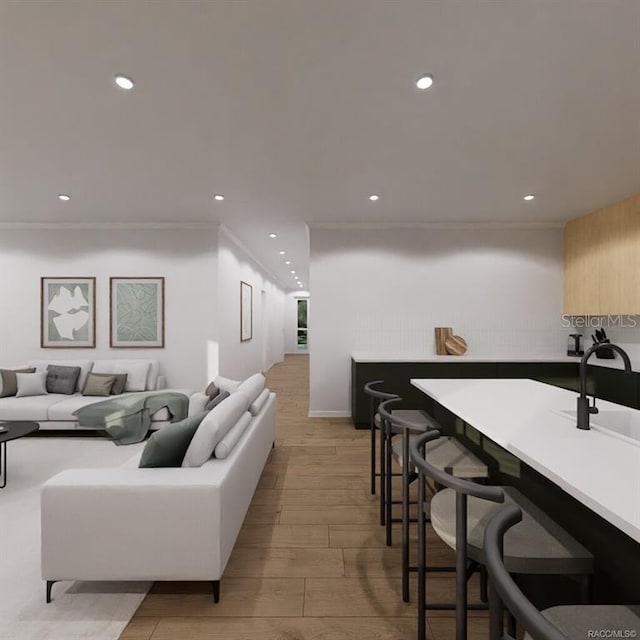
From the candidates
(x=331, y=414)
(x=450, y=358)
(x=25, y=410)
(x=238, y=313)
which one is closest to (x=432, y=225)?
(x=450, y=358)

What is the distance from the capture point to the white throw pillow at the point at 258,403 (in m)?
3.03

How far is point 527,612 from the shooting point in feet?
1.84

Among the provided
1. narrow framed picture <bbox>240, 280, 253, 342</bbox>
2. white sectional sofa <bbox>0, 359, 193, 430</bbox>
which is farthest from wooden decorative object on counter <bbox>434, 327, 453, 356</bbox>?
narrow framed picture <bbox>240, 280, 253, 342</bbox>

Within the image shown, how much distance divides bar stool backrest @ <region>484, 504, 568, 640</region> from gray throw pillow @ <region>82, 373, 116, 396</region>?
4754 mm

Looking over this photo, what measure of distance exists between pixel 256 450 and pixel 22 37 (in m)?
2.64

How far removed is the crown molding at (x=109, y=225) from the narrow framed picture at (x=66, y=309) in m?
0.71

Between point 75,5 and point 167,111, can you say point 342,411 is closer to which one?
point 167,111

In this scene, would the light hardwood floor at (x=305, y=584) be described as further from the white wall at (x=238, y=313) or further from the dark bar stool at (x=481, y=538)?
the white wall at (x=238, y=313)

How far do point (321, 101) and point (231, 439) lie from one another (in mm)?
2107

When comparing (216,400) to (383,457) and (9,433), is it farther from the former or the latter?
(9,433)

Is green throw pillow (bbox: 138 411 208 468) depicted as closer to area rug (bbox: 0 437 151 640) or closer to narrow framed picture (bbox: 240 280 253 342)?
A: area rug (bbox: 0 437 151 640)

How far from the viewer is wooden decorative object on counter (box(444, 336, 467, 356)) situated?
4961mm

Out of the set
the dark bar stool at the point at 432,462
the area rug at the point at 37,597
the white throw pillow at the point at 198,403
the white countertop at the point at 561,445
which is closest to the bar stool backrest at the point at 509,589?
the white countertop at the point at 561,445

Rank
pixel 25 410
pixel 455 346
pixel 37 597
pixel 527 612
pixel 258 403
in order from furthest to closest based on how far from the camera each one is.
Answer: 1. pixel 455 346
2. pixel 25 410
3. pixel 258 403
4. pixel 37 597
5. pixel 527 612
